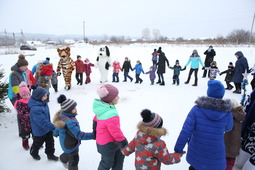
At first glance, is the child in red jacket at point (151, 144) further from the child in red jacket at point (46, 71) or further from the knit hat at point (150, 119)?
the child in red jacket at point (46, 71)

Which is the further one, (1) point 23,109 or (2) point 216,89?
(1) point 23,109

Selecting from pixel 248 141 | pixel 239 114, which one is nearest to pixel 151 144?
pixel 239 114

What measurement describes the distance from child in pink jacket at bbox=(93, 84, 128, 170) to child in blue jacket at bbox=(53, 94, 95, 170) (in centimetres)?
27

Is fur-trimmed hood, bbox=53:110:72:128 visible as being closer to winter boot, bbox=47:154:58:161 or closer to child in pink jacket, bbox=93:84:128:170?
child in pink jacket, bbox=93:84:128:170

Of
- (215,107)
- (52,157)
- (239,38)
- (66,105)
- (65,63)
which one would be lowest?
(52,157)

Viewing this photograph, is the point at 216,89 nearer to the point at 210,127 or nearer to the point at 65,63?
the point at 210,127

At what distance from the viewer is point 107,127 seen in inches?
82.4

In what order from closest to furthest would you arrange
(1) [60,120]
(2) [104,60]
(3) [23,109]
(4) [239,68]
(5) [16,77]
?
(1) [60,120], (3) [23,109], (5) [16,77], (4) [239,68], (2) [104,60]

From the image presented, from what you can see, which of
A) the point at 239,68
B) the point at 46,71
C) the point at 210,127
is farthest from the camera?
the point at 239,68

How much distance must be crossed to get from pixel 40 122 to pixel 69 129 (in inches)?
31.2

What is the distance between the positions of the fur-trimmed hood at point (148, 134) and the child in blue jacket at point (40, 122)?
1692 mm

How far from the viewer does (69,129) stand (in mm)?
2277

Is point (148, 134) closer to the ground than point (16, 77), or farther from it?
closer to the ground

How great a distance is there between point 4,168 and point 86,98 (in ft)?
12.5
